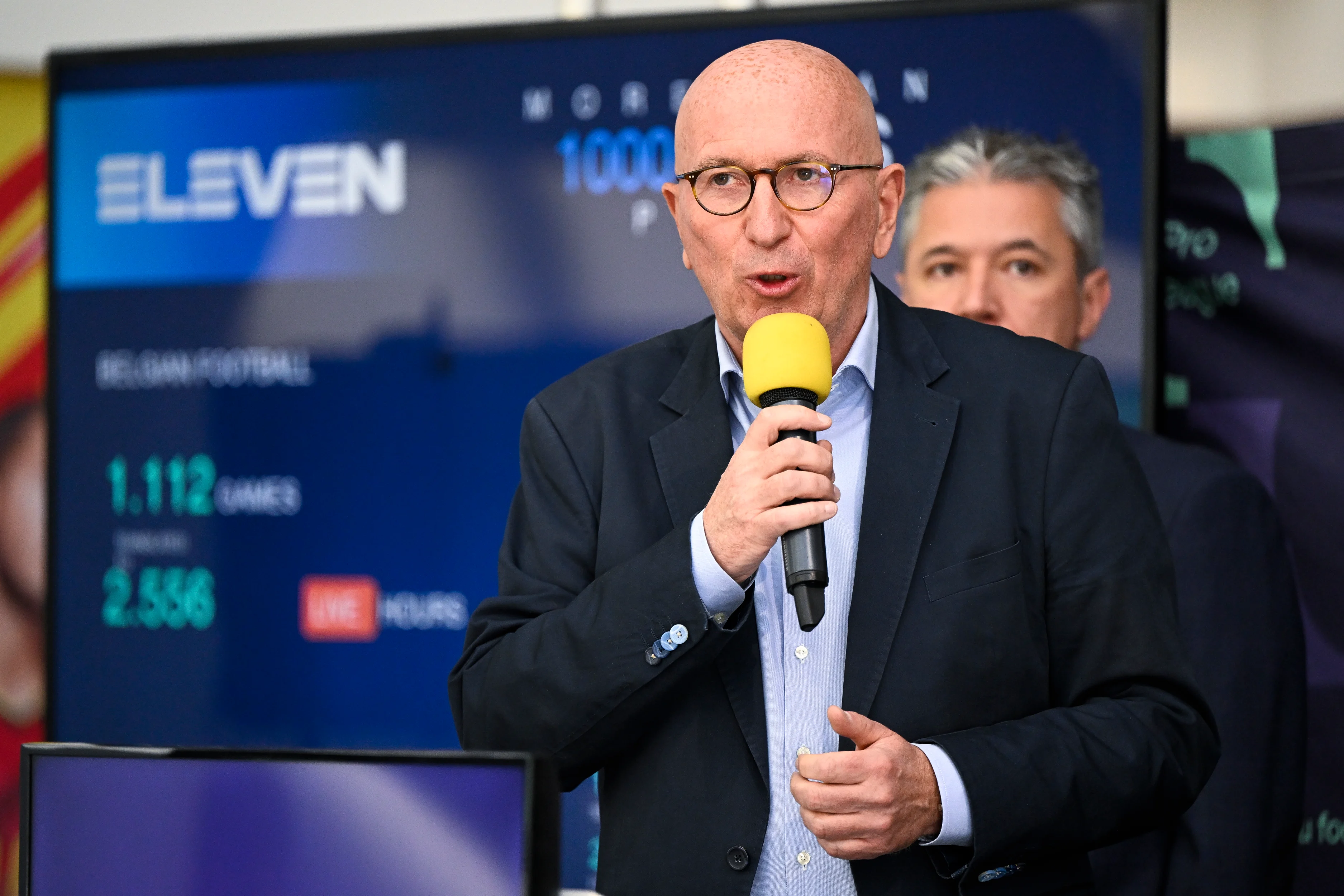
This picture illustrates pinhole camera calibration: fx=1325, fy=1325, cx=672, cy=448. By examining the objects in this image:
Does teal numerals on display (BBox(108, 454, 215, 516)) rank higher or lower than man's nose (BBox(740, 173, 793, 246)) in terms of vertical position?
lower

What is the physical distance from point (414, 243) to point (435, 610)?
2.94 feet

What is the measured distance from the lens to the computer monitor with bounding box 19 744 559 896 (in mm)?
1082

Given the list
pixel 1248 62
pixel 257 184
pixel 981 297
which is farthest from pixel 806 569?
pixel 1248 62

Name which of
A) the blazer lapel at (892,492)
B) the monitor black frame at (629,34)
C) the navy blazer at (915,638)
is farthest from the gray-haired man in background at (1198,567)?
the blazer lapel at (892,492)

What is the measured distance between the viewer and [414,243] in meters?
3.24

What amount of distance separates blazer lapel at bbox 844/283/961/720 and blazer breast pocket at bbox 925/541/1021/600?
0.03 m

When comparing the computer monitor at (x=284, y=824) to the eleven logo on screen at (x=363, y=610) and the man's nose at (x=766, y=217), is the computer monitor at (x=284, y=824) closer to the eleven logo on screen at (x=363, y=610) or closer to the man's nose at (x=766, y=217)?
the man's nose at (x=766, y=217)

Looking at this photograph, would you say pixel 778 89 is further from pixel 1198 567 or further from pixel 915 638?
pixel 1198 567

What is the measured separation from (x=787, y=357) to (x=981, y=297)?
1502 millimetres

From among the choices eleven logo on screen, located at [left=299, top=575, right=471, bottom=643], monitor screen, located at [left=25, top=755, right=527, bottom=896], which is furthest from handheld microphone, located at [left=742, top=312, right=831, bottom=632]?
eleven logo on screen, located at [left=299, top=575, right=471, bottom=643]

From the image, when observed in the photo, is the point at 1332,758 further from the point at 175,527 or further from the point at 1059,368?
the point at 175,527

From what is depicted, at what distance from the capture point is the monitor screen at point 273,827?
1.09 metres

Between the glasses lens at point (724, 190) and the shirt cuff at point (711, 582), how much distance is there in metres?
0.37

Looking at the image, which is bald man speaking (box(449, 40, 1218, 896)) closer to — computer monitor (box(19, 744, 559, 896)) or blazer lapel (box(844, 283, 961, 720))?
blazer lapel (box(844, 283, 961, 720))
